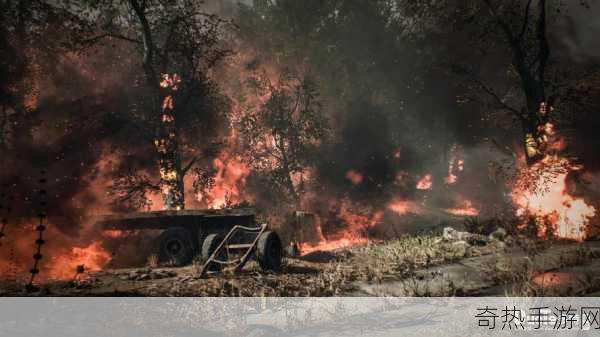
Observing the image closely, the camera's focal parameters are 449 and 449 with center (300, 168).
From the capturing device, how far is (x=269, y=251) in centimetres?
1224

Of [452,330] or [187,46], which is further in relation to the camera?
[187,46]

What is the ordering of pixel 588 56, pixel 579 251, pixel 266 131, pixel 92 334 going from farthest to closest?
pixel 266 131 < pixel 588 56 < pixel 579 251 < pixel 92 334

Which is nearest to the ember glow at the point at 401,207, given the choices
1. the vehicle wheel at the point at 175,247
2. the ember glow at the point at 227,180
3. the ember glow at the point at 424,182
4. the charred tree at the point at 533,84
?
the ember glow at the point at 424,182

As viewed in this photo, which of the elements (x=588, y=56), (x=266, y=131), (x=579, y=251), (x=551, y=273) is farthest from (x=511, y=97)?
(x=551, y=273)

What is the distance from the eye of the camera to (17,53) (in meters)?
22.0

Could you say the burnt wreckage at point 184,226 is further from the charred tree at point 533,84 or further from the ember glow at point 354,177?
the ember glow at point 354,177

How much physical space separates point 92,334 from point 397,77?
31.1m

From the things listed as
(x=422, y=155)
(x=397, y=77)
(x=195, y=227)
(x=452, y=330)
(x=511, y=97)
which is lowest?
(x=452, y=330)

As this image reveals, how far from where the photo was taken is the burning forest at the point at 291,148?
545 inches

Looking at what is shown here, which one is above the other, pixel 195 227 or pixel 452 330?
pixel 195 227

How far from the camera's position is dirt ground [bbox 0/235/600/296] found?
9.62 metres

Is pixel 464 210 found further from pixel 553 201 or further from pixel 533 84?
pixel 553 201

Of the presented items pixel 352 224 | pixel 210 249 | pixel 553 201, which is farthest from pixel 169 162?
pixel 553 201

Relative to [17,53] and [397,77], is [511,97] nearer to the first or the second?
[397,77]
